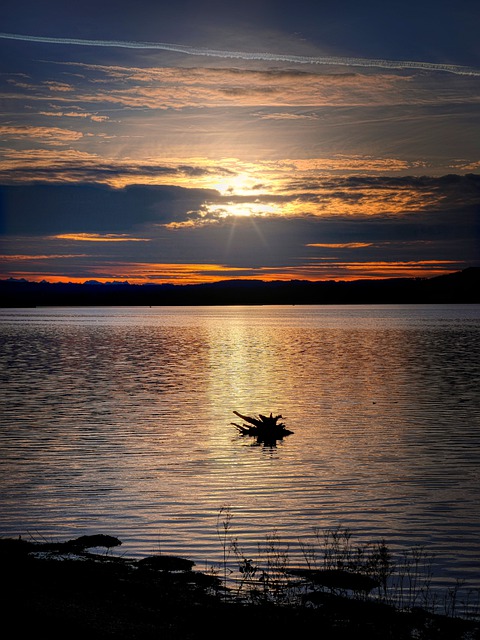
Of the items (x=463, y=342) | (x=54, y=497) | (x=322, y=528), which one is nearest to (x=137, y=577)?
(x=322, y=528)

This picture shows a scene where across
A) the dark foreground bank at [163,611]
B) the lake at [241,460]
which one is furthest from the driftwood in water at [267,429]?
the dark foreground bank at [163,611]

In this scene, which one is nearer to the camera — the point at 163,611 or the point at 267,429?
the point at 163,611

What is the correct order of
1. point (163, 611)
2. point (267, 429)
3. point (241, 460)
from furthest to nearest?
point (267, 429) → point (241, 460) → point (163, 611)

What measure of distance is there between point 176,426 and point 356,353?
58.3 metres

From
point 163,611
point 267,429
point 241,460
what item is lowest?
point 163,611

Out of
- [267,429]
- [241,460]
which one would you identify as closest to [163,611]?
[241,460]

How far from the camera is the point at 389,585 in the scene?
16.9m

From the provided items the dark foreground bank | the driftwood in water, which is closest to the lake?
the driftwood in water

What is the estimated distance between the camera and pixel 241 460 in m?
32.7

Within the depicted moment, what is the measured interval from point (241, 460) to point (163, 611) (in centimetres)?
1891

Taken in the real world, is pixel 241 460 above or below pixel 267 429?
below

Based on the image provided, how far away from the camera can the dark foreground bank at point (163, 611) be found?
12688 millimetres

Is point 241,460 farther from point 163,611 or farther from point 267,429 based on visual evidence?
point 163,611

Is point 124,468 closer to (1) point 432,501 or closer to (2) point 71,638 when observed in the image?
(1) point 432,501
